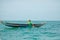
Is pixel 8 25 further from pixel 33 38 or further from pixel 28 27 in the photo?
pixel 33 38

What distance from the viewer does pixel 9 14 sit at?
5.23ft

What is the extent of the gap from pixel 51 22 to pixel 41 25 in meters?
0.16

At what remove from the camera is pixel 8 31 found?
1585mm

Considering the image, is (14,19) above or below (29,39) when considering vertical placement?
above

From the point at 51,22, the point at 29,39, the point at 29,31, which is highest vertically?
the point at 51,22

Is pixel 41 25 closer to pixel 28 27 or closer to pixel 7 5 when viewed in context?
pixel 28 27

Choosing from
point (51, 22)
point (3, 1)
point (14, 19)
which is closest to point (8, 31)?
point (14, 19)

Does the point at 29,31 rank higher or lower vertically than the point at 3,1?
lower

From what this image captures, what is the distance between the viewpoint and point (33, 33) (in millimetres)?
1562

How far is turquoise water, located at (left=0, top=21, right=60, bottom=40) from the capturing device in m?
1.56

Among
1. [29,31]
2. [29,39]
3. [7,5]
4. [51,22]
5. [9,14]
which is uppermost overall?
[7,5]

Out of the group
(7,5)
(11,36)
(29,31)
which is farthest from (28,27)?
(7,5)

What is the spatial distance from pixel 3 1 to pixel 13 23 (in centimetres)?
38

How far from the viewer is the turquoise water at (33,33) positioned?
5.11 ft
